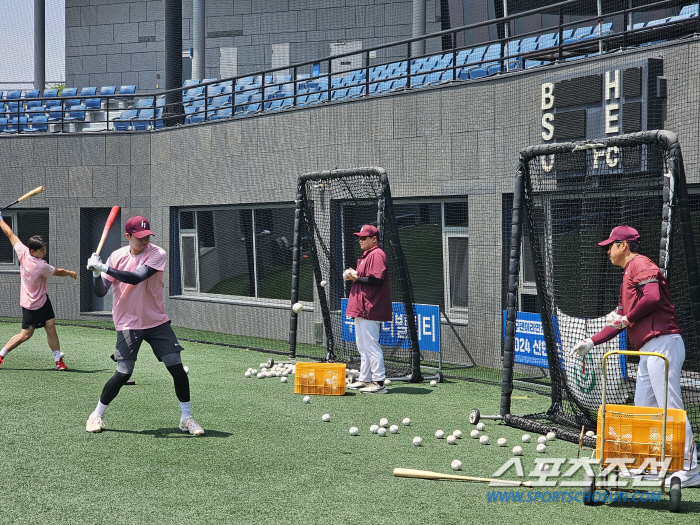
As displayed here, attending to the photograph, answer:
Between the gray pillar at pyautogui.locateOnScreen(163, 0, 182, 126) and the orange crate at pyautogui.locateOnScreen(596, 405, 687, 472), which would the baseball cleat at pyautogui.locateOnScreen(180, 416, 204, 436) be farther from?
the gray pillar at pyautogui.locateOnScreen(163, 0, 182, 126)

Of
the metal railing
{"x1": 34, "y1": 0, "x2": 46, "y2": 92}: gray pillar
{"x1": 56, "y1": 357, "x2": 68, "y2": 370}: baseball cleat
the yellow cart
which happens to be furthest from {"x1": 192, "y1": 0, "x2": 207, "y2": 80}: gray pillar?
the yellow cart

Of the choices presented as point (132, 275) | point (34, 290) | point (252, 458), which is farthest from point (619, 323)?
point (34, 290)

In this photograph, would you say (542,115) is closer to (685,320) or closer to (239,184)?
(685,320)

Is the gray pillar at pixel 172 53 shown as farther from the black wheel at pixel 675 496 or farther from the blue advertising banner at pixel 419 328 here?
the black wheel at pixel 675 496

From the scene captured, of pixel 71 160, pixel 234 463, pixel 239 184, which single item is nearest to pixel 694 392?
pixel 234 463

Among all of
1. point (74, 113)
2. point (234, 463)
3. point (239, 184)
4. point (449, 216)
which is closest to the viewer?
point (234, 463)

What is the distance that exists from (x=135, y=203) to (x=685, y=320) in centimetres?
1498

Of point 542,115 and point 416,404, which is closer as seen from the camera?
point 416,404

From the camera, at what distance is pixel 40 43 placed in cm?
2938

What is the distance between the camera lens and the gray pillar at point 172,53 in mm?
20922

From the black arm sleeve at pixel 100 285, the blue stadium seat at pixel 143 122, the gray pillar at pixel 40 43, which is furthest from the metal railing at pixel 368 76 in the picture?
the black arm sleeve at pixel 100 285

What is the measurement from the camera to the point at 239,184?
1753 cm

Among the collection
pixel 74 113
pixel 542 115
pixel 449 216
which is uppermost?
pixel 74 113

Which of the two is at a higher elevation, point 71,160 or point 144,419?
point 71,160
